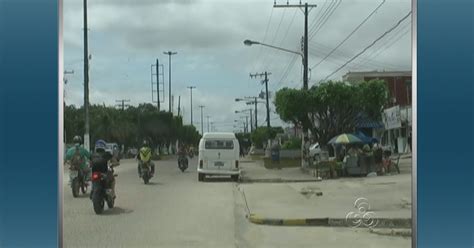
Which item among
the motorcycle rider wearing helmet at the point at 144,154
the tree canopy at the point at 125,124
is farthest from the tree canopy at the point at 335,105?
the motorcycle rider wearing helmet at the point at 144,154

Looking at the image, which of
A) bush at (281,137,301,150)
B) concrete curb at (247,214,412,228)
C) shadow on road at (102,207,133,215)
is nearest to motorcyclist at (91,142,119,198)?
shadow on road at (102,207,133,215)

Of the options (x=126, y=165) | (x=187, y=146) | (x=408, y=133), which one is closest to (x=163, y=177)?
(x=126, y=165)

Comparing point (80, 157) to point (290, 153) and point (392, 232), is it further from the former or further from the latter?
point (290, 153)

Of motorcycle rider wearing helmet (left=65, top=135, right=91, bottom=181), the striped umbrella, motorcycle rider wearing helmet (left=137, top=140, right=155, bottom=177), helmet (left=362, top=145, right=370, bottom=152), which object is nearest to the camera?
helmet (left=362, top=145, right=370, bottom=152)

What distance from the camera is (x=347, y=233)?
10180mm

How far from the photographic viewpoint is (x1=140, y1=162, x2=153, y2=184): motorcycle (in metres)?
16.6

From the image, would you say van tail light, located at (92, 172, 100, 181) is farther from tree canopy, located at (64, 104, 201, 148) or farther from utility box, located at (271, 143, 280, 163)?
utility box, located at (271, 143, 280, 163)

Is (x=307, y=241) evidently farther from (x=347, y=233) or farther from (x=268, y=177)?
(x=268, y=177)

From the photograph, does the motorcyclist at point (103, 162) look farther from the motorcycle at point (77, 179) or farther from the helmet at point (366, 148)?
the helmet at point (366, 148)

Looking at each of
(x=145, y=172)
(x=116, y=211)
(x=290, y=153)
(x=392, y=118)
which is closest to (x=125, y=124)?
(x=116, y=211)

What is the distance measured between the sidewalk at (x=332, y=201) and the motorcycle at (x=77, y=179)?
3.63 metres

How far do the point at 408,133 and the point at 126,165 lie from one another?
1021cm

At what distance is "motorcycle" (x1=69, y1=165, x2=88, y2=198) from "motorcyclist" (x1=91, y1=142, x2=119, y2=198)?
107 cm

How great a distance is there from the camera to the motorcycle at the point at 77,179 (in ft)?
44.2
